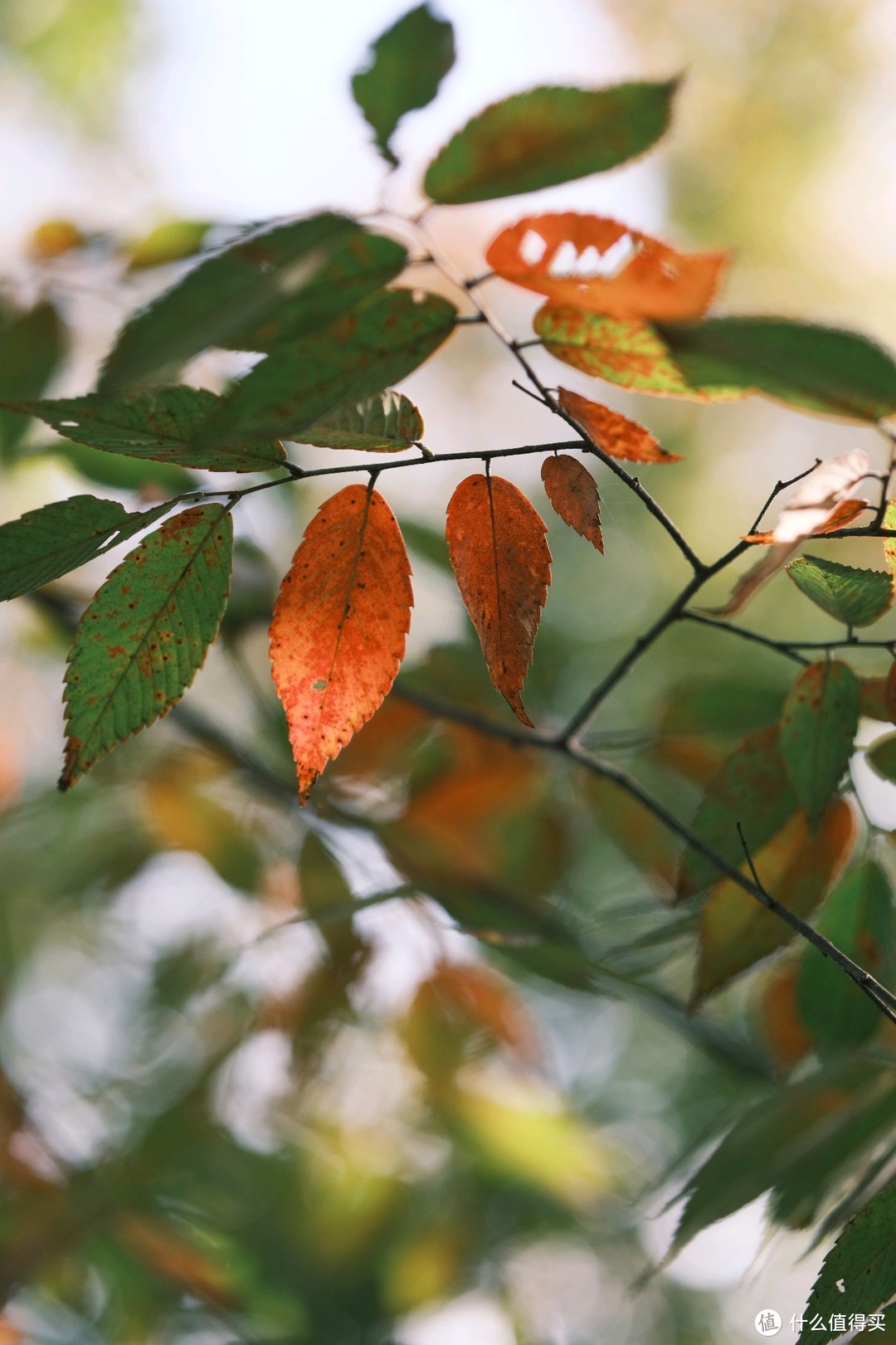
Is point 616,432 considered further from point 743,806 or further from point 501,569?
point 743,806

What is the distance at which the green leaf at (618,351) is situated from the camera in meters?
0.35

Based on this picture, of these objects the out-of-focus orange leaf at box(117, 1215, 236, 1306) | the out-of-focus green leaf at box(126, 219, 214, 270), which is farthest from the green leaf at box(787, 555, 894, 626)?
the out-of-focus orange leaf at box(117, 1215, 236, 1306)

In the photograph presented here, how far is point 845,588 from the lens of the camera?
0.40 meters

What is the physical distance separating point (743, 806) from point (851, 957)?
0.37 ft

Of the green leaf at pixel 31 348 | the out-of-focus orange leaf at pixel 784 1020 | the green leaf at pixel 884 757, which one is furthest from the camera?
the green leaf at pixel 31 348

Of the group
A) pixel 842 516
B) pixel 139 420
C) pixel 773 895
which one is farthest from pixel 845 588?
pixel 139 420

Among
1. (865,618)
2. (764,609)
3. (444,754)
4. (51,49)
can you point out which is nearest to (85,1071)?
(444,754)

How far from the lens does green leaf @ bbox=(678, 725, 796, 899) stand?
494 millimetres

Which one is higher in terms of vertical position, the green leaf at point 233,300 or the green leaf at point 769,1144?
the green leaf at point 233,300

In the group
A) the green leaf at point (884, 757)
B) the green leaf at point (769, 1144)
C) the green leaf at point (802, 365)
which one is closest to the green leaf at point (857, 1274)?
the green leaf at point (769, 1144)

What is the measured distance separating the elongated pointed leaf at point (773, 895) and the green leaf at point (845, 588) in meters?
0.12

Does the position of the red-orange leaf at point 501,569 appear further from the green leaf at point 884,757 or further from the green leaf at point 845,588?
the green leaf at point 884,757

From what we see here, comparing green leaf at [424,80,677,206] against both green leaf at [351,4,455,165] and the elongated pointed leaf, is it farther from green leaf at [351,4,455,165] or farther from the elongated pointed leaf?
the elongated pointed leaf

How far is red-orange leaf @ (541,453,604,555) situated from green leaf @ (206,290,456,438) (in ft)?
0.22
